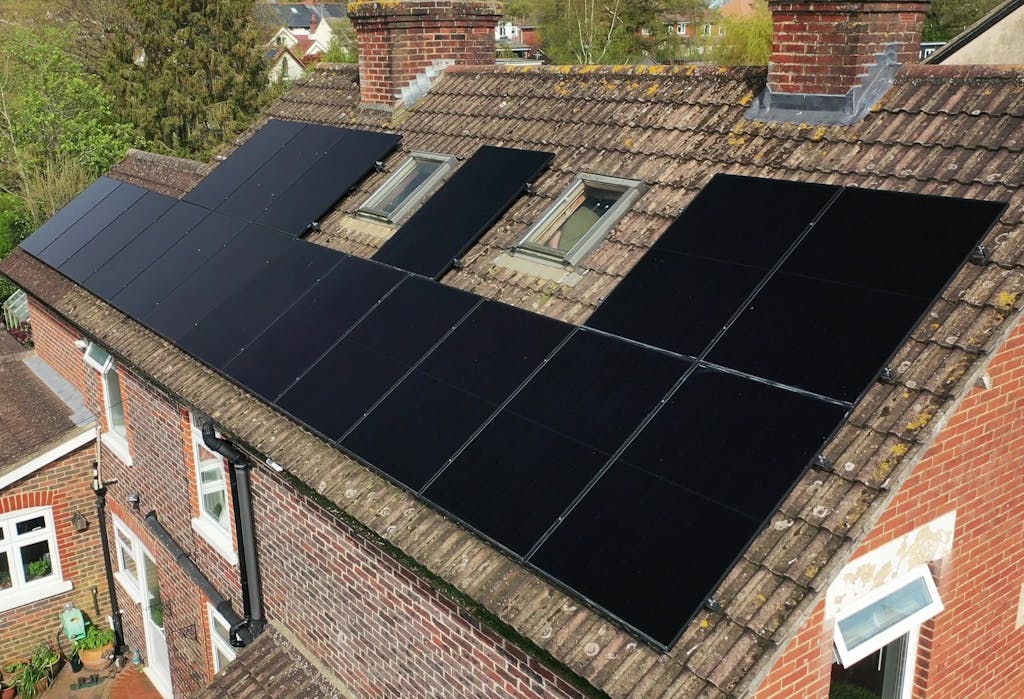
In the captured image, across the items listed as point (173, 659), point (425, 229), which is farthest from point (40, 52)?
point (425, 229)

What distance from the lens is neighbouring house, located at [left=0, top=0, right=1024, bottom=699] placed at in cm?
479

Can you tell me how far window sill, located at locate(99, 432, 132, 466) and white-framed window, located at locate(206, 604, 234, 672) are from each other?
3.04 metres

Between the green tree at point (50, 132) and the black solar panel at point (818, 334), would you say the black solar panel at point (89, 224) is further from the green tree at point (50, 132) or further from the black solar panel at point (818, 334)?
the green tree at point (50, 132)

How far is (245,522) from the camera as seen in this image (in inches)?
341

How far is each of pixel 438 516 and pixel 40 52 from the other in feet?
99.3

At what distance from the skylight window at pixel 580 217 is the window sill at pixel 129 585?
370 inches

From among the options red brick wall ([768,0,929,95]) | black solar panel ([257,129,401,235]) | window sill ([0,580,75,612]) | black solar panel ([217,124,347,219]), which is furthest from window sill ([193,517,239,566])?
red brick wall ([768,0,929,95])

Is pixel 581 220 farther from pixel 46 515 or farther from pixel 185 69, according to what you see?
pixel 185 69

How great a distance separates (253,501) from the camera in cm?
861

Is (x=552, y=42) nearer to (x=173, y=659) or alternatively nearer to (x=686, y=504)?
(x=173, y=659)

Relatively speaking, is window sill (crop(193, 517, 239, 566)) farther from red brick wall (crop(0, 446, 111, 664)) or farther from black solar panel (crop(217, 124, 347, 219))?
red brick wall (crop(0, 446, 111, 664))

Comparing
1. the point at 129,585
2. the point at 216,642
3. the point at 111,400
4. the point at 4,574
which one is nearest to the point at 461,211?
the point at 216,642

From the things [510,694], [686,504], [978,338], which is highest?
[978,338]

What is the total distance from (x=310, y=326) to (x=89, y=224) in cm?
716
